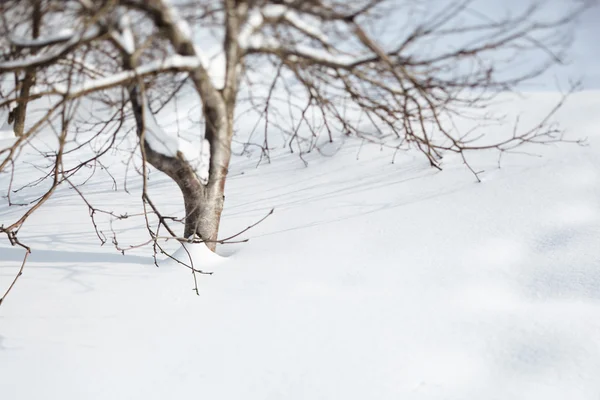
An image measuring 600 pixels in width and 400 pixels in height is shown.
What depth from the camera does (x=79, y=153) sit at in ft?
22.4

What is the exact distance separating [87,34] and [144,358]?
1.62m

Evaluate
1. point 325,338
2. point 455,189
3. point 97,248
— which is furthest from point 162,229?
point 455,189

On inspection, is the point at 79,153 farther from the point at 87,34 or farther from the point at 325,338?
the point at 325,338

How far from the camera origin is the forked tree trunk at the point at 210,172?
2980mm

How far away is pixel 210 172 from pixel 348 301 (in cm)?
127

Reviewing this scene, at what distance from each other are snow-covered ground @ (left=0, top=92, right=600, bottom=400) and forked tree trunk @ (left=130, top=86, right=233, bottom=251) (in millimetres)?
285

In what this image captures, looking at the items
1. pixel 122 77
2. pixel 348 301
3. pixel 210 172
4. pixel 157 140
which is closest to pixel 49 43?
pixel 122 77

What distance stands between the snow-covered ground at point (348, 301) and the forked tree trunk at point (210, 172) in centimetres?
28

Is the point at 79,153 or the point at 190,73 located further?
the point at 79,153

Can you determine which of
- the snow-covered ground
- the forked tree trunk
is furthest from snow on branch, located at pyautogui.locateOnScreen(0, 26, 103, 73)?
the snow-covered ground

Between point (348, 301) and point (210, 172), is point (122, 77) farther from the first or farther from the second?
point (348, 301)

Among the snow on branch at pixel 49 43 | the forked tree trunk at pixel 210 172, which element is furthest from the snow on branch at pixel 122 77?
the forked tree trunk at pixel 210 172

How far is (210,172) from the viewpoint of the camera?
3.20 m

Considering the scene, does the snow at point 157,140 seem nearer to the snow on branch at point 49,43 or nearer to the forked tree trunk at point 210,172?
the forked tree trunk at point 210,172
